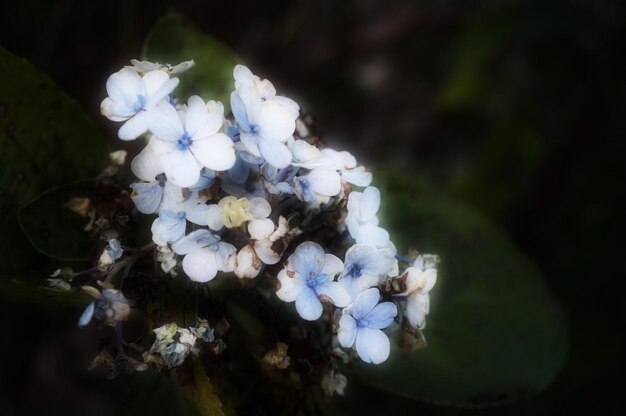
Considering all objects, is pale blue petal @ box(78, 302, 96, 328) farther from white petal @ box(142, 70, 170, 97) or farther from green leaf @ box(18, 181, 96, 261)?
white petal @ box(142, 70, 170, 97)

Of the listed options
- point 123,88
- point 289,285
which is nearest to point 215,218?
point 289,285

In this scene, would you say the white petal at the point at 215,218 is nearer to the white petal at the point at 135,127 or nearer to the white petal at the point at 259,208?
the white petal at the point at 259,208

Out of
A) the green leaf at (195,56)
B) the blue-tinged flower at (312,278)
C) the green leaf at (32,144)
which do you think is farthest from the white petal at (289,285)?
the green leaf at (195,56)

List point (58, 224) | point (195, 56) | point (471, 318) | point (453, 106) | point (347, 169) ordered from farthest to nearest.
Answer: point (453, 106), point (471, 318), point (195, 56), point (58, 224), point (347, 169)

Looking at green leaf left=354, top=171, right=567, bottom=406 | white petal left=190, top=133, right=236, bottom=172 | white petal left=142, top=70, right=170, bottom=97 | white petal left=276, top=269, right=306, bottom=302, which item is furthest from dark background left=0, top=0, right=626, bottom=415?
white petal left=276, top=269, right=306, bottom=302

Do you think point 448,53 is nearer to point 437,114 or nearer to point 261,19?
point 437,114

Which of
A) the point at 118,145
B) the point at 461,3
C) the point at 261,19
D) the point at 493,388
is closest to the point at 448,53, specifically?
the point at 461,3

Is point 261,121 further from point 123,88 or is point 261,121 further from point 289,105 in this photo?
point 123,88
